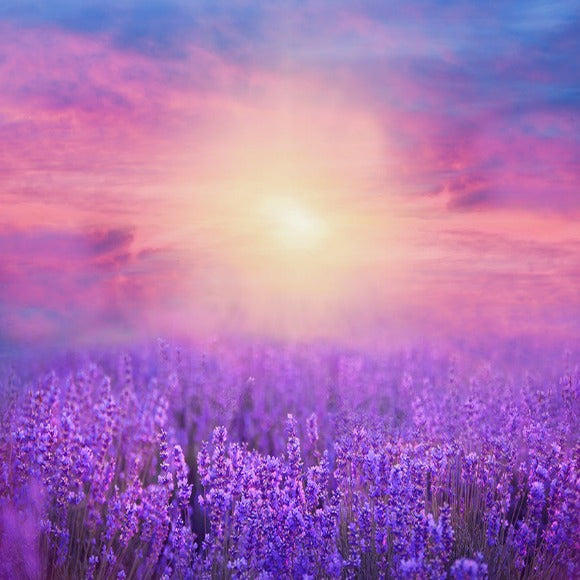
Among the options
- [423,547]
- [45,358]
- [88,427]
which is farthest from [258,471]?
[45,358]

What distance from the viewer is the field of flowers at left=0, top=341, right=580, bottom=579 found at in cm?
302

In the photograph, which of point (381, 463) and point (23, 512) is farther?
point (23, 512)

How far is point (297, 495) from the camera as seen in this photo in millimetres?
3221

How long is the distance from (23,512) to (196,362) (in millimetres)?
3545

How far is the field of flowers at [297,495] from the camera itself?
302cm

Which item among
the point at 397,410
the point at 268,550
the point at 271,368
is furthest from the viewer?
the point at 271,368

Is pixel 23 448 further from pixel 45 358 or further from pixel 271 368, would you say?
pixel 45 358

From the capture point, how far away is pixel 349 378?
7.08 meters

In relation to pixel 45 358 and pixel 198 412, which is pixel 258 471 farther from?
pixel 45 358

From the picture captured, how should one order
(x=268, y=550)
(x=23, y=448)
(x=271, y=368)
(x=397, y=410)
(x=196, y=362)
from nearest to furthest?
(x=268, y=550) < (x=23, y=448) < (x=397, y=410) < (x=196, y=362) < (x=271, y=368)

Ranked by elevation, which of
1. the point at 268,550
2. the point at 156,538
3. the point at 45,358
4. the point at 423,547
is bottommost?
the point at 45,358

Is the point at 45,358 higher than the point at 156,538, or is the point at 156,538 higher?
the point at 156,538

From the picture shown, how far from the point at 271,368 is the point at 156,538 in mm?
4028

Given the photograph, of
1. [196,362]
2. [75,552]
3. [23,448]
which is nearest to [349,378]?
[196,362]
